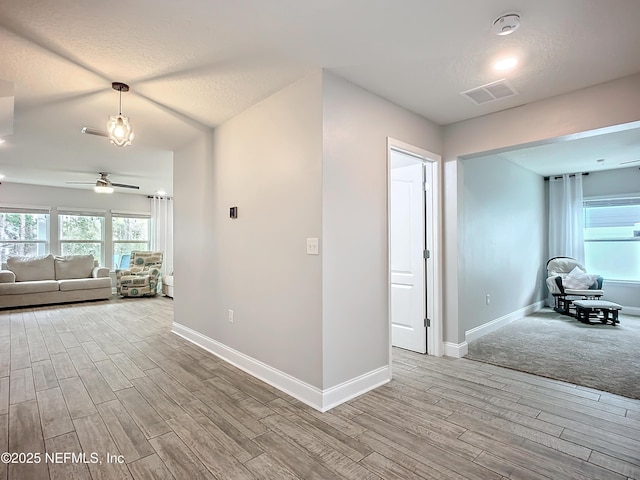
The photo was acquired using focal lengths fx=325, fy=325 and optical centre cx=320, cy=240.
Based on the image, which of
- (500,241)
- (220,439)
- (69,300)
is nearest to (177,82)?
(220,439)

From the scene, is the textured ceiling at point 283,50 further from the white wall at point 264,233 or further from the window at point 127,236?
the window at point 127,236

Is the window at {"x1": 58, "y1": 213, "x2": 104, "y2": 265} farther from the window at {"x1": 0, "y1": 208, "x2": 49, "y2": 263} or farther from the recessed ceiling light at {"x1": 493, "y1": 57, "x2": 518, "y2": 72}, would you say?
the recessed ceiling light at {"x1": 493, "y1": 57, "x2": 518, "y2": 72}

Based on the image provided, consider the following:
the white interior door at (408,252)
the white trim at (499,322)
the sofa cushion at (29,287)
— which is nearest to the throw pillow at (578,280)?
the white trim at (499,322)

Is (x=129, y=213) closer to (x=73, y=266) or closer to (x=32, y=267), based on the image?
(x=73, y=266)

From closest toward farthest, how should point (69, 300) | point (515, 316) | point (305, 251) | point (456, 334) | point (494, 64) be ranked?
1. point (494, 64)
2. point (305, 251)
3. point (456, 334)
4. point (515, 316)
5. point (69, 300)

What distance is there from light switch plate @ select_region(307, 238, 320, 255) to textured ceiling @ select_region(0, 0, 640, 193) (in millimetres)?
1316

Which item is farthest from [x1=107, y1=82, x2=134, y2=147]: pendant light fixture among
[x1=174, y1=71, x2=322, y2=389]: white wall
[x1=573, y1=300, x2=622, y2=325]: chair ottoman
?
[x1=573, y1=300, x2=622, y2=325]: chair ottoman

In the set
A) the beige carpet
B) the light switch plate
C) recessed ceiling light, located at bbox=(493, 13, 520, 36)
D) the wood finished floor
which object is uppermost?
recessed ceiling light, located at bbox=(493, 13, 520, 36)

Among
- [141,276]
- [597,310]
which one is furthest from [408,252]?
[141,276]

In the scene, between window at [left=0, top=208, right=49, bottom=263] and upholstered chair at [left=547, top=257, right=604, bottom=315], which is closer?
upholstered chair at [left=547, top=257, right=604, bottom=315]

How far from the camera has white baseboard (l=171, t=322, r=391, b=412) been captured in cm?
245

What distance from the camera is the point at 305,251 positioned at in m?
2.58

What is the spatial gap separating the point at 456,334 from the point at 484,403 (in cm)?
109

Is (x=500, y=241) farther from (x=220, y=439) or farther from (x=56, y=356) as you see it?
(x=56, y=356)
